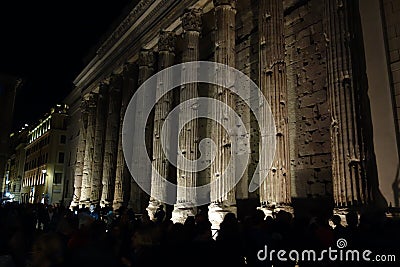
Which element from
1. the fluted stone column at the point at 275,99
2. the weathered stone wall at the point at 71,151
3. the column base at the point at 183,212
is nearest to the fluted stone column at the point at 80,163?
the weathered stone wall at the point at 71,151

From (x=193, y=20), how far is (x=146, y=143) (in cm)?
722

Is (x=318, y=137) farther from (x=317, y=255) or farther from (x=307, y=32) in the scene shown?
(x=317, y=255)

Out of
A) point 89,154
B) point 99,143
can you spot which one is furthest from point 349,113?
point 89,154

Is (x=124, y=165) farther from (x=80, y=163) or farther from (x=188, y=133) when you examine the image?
(x=80, y=163)

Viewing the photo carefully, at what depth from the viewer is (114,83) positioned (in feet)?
72.1

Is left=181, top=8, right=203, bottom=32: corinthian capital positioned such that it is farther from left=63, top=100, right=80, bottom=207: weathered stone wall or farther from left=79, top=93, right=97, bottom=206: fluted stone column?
left=63, top=100, right=80, bottom=207: weathered stone wall

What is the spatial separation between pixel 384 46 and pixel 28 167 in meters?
57.5

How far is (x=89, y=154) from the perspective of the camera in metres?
23.7

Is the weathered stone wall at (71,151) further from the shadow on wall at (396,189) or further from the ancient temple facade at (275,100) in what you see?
the shadow on wall at (396,189)

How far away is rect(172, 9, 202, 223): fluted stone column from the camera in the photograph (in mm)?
12922

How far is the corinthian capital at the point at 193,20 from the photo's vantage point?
47.5 ft

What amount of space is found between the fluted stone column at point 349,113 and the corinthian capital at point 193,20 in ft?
21.7

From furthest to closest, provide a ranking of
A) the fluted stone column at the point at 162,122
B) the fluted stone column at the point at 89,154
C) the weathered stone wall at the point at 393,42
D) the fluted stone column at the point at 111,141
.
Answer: the fluted stone column at the point at 89,154, the fluted stone column at the point at 111,141, the fluted stone column at the point at 162,122, the weathered stone wall at the point at 393,42

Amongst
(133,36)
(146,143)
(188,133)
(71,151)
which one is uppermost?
(133,36)
